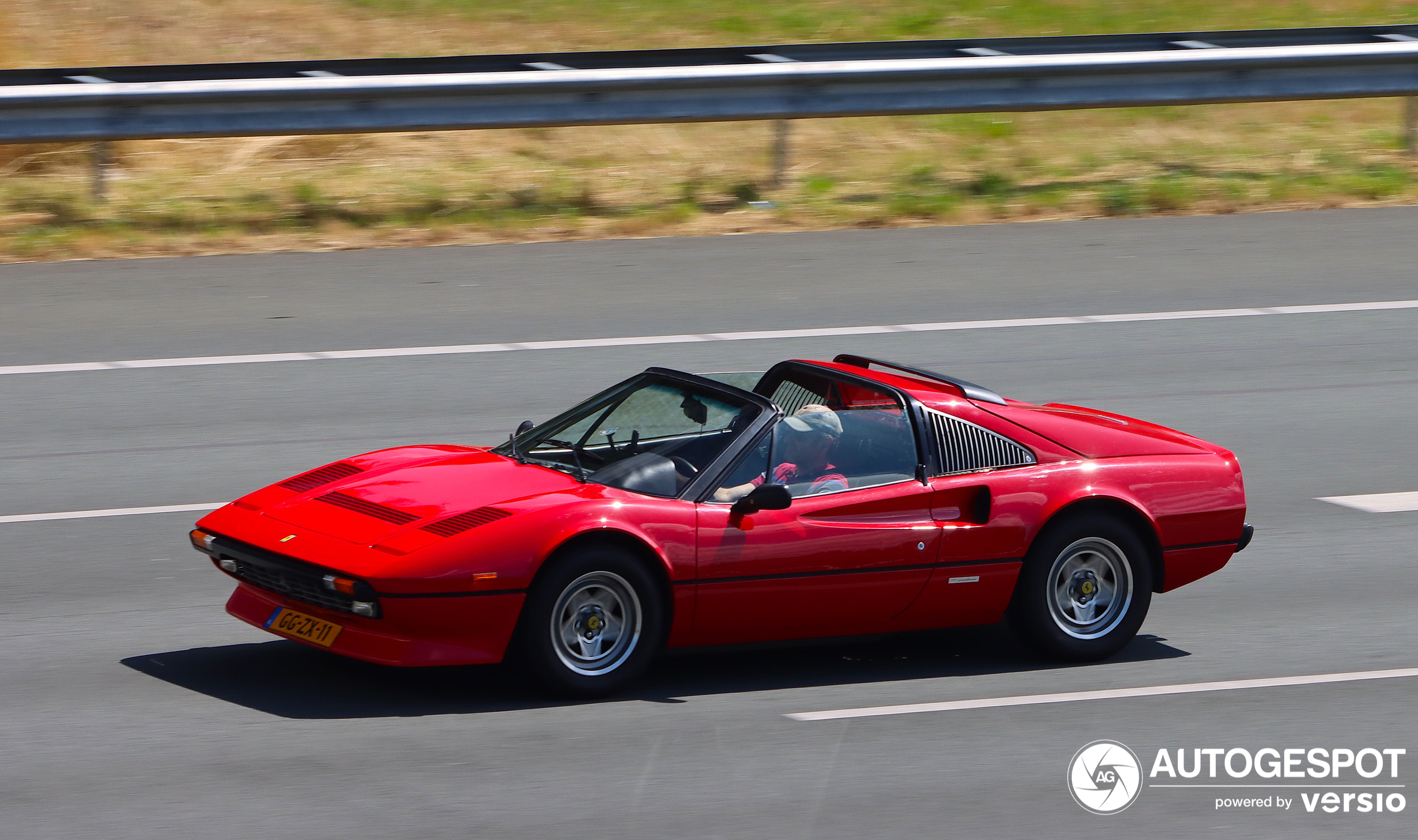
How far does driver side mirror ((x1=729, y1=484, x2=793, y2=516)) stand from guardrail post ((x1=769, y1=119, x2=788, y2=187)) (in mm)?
9188

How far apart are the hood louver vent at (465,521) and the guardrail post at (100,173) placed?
29.6 ft

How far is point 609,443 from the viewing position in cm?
714

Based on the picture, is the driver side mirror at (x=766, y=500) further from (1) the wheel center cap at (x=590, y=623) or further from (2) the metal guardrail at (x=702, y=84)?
(2) the metal guardrail at (x=702, y=84)

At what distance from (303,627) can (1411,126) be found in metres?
13.9

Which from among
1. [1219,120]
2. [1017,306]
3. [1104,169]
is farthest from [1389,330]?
[1219,120]

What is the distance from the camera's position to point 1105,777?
6.00 meters

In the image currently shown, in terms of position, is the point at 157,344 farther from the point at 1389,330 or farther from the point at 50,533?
the point at 1389,330

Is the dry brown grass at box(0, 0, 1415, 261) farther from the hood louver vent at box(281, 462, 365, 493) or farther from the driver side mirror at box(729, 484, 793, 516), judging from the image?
the driver side mirror at box(729, 484, 793, 516)

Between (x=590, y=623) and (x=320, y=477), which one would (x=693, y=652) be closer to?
(x=590, y=623)

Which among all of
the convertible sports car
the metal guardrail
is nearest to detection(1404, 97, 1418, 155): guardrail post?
the metal guardrail

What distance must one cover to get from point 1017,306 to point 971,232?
2039 millimetres

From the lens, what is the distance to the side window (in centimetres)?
682

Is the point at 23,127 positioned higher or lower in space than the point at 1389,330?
higher

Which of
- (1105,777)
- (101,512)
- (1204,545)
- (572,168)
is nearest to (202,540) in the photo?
(101,512)
